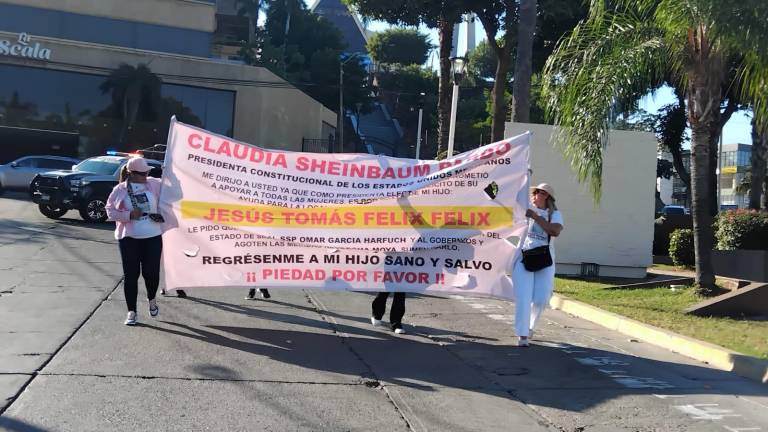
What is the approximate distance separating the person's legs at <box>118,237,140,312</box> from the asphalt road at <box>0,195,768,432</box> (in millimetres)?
303

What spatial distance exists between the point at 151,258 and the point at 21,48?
96.4 feet

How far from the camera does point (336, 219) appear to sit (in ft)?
26.3

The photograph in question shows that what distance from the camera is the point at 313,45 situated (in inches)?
2491

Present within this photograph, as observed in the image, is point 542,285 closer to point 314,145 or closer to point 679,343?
point 679,343

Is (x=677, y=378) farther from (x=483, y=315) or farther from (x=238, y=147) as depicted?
(x=238, y=147)

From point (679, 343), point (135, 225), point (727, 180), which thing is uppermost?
point (727, 180)

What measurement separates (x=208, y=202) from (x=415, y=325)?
2832 millimetres

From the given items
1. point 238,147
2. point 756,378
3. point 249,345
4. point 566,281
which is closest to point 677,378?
point 756,378

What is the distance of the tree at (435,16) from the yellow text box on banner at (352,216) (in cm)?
1584

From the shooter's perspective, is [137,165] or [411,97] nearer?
[137,165]

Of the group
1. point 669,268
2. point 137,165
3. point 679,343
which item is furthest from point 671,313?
point 137,165

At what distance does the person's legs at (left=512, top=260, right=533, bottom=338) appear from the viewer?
7758mm

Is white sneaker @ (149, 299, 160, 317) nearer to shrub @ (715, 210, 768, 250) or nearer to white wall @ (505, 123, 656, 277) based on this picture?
white wall @ (505, 123, 656, 277)

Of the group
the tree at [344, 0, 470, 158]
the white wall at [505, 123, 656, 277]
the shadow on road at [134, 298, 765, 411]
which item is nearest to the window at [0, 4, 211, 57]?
the tree at [344, 0, 470, 158]
